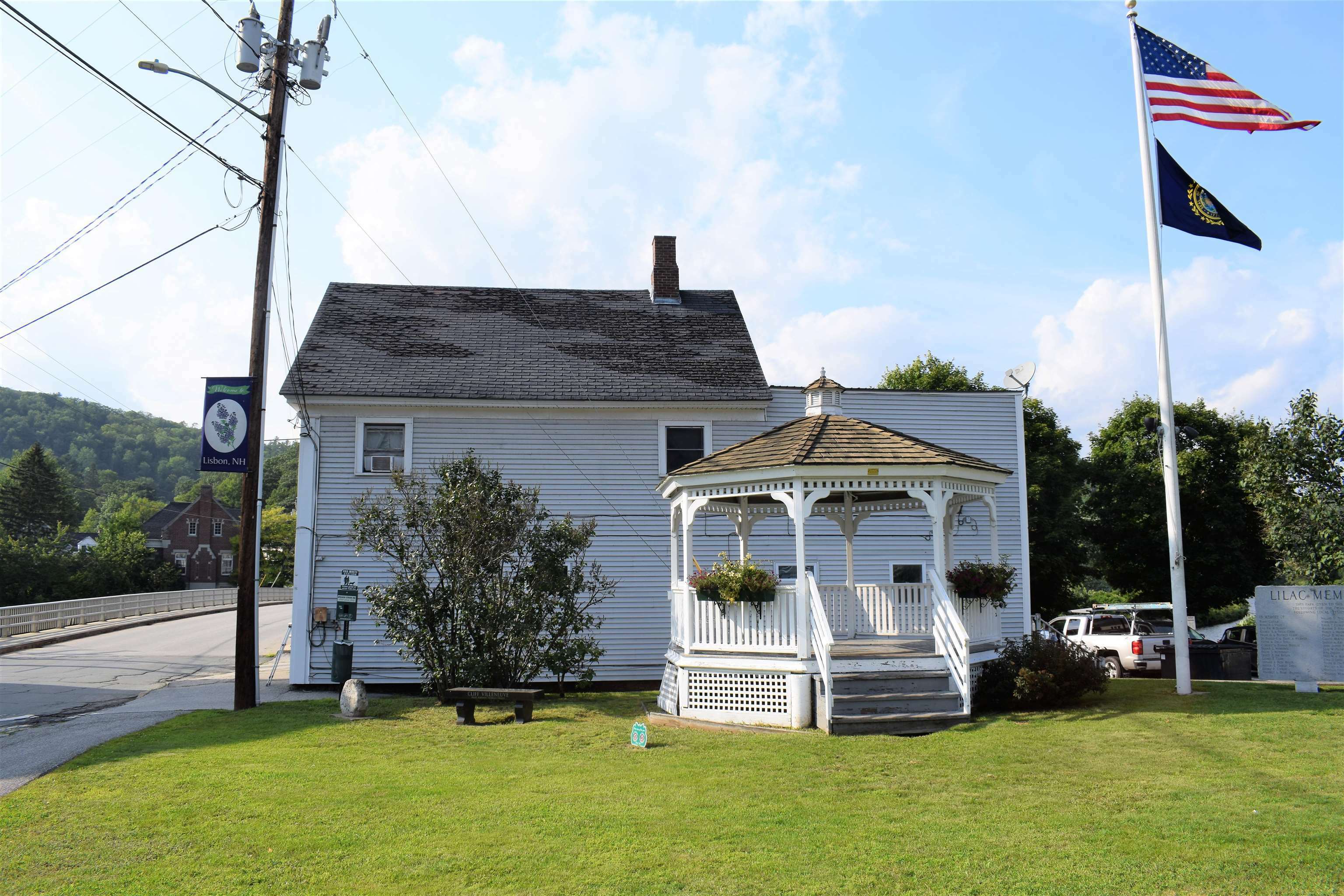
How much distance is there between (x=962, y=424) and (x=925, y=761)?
12026mm

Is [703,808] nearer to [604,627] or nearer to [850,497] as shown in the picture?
[850,497]

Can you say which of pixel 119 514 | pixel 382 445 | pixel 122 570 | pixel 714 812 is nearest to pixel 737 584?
pixel 714 812

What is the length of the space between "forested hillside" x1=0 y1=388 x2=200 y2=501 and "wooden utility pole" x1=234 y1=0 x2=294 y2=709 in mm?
107321

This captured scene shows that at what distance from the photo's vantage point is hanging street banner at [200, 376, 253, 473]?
14.6 meters

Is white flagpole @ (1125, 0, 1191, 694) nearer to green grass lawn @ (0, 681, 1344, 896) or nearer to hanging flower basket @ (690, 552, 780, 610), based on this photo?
green grass lawn @ (0, 681, 1344, 896)

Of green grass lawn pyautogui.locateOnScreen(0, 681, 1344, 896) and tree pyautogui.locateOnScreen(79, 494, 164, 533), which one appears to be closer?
green grass lawn pyautogui.locateOnScreen(0, 681, 1344, 896)

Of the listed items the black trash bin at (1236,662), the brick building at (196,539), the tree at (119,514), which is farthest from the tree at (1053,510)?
the brick building at (196,539)

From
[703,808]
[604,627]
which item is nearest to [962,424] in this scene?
[604,627]

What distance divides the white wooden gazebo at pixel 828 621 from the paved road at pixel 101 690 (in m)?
7.57

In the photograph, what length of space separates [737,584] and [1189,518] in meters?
34.1

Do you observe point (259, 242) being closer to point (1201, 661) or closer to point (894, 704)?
point (894, 704)

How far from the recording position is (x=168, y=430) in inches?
5733

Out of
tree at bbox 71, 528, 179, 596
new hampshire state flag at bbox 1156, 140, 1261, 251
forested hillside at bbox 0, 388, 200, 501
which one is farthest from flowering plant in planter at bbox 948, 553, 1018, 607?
forested hillside at bbox 0, 388, 200, 501

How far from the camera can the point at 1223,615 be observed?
4400 centimetres
